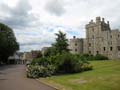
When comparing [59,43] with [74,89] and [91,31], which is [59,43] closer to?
[74,89]

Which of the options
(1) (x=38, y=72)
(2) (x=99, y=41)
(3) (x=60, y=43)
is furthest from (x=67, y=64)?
(2) (x=99, y=41)

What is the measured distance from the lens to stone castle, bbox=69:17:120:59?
8944 centimetres

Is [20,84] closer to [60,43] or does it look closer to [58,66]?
[58,66]

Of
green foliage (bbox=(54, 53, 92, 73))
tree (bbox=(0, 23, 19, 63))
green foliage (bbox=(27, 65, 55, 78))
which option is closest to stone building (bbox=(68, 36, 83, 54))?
tree (bbox=(0, 23, 19, 63))

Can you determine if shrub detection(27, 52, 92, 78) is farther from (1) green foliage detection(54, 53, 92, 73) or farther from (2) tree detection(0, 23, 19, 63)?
(2) tree detection(0, 23, 19, 63)

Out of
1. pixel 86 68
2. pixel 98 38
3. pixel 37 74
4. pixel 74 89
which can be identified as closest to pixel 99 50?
pixel 98 38

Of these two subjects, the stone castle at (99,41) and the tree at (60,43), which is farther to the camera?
the stone castle at (99,41)

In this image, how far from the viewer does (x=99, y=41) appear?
96125 mm

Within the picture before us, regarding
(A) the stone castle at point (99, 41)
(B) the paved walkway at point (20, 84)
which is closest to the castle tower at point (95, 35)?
→ (A) the stone castle at point (99, 41)

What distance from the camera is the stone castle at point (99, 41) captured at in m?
89.4

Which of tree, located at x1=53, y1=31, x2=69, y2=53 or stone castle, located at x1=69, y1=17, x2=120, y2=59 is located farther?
stone castle, located at x1=69, y1=17, x2=120, y2=59

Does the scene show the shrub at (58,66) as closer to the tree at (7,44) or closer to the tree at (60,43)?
the tree at (60,43)

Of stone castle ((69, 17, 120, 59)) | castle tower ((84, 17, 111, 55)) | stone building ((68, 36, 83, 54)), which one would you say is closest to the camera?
stone castle ((69, 17, 120, 59))

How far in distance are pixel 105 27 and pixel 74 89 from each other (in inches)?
3161
